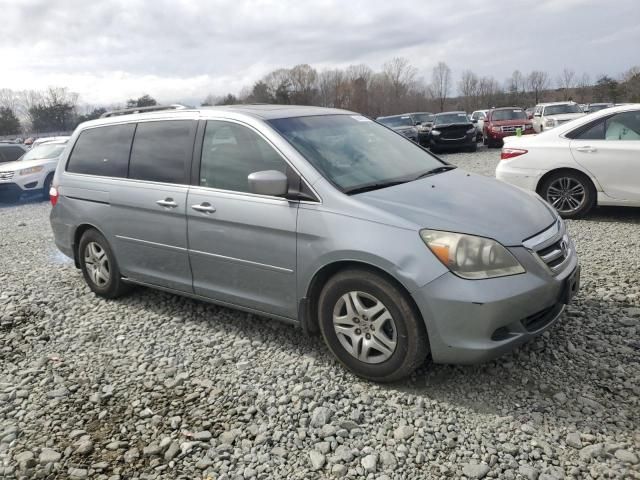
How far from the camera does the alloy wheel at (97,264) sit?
16.5 feet

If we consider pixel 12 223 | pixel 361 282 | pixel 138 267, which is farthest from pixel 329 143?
pixel 12 223

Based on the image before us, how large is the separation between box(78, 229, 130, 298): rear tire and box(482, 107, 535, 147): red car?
1837 cm

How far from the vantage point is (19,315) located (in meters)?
4.98

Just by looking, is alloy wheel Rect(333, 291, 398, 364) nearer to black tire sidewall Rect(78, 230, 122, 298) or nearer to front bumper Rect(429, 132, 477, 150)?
black tire sidewall Rect(78, 230, 122, 298)

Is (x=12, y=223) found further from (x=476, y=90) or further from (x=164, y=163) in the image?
(x=476, y=90)

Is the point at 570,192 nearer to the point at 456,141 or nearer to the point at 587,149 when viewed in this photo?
the point at 587,149

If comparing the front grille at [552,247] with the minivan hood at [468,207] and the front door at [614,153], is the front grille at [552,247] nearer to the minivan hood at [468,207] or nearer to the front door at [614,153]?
the minivan hood at [468,207]

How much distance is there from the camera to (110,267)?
4.92 metres

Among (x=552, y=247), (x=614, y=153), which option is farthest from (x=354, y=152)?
(x=614, y=153)

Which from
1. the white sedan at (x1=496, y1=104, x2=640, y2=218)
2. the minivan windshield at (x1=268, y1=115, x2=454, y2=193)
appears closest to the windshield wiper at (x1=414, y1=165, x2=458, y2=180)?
the minivan windshield at (x1=268, y1=115, x2=454, y2=193)

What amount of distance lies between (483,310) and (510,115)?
810 inches

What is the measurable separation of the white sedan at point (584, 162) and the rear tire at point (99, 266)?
5.45 meters

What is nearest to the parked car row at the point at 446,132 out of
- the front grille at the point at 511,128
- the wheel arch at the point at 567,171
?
the front grille at the point at 511,128

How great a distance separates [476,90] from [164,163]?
8664cm
